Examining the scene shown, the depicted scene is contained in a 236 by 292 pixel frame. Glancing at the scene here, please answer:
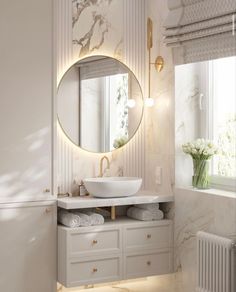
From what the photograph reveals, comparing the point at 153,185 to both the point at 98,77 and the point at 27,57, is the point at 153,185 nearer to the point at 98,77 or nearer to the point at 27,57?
the point at 98,77

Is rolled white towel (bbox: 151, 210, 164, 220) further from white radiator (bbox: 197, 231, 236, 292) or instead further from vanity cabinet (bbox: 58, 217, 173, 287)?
white radiator (bbox: 197, 231, 236, 292)

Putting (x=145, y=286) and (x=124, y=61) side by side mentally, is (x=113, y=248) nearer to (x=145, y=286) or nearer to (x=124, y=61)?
(x=145, y=286)

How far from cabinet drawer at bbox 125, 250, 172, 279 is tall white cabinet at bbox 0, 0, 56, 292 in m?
0.57

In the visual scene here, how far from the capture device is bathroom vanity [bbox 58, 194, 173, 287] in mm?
4027

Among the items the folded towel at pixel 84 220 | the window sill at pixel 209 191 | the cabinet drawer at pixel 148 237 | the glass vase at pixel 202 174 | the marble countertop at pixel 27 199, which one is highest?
the glass vase at pixel 202 174

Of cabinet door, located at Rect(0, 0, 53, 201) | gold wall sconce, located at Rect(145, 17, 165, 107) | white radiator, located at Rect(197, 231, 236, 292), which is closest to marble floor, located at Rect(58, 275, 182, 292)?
white radiator, located at Rect(197, 231, 236, 292)

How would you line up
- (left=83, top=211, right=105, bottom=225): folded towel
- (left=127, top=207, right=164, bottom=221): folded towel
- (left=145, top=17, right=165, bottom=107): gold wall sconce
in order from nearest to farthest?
(left=83, top=211, right=105, bottom=225): folded towel, (left=127, top=207, right=164, bottom=221): folded towel, (left=145, top=17, right=165, bottom=107): gold wall sconce

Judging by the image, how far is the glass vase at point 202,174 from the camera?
4246 mm

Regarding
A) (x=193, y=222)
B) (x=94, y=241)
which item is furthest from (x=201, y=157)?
(x=94, y=241)

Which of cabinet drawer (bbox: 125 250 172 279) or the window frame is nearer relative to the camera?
cabinet drawer (bbox: 125 250 172 279)

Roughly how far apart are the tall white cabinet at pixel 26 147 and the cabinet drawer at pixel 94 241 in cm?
18

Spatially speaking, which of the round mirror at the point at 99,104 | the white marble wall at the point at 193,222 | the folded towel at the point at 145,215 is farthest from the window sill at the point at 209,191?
the round mirror at the point at 99,104

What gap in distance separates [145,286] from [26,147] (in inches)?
61.7

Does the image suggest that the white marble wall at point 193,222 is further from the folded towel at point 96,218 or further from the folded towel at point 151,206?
the folded towel at point 96,218
